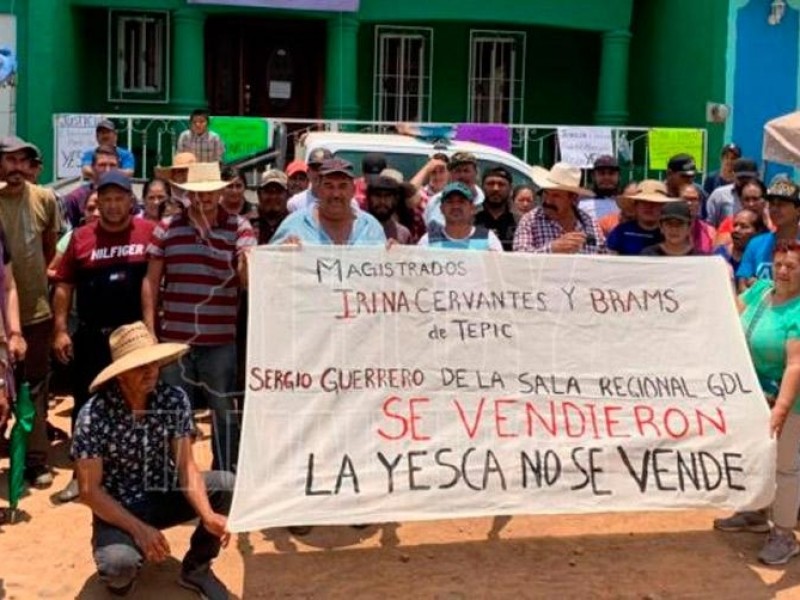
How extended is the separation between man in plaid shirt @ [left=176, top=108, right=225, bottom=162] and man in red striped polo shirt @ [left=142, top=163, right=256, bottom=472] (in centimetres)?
566

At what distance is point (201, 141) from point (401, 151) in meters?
2.95

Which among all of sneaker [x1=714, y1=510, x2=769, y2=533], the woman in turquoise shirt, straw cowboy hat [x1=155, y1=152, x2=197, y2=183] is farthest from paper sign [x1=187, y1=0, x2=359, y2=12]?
sneaker [x1=714, y1=510, x2=769, y2=533]

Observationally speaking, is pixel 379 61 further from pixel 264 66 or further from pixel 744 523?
pixel 744 523

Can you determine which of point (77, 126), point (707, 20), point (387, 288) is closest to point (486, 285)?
point (387, 288)

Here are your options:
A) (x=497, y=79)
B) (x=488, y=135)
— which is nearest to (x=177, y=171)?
(x=488, y=135)

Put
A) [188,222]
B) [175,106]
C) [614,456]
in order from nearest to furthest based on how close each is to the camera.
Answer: [614,456], [188,222], [175,106]

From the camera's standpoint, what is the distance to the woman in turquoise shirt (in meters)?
4.79

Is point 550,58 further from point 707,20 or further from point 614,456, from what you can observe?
point 614,456

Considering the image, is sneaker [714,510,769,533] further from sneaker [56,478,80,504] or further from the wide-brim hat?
sneaker [56,478,80,504]

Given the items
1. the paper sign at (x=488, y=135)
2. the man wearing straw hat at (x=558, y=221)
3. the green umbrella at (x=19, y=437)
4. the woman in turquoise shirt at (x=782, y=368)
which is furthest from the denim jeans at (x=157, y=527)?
the paper sign at (x=488, y=135)

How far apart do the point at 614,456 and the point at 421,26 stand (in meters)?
Answer: 11.4

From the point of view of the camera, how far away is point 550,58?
15.9m

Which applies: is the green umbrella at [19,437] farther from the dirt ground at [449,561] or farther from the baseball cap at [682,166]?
the baseball cap at [682,166]

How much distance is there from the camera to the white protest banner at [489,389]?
4477 millimetres
